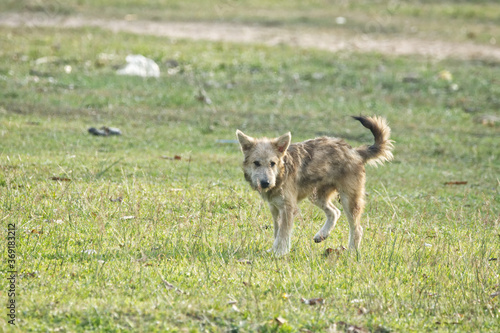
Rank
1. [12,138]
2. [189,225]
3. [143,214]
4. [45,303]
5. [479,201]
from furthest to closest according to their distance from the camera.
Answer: [12,138], [479,201], [143,214], [189,225], [45,303]

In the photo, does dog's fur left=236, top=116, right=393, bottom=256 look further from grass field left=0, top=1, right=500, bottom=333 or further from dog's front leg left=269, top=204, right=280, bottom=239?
grass field left=0, top=1, right=500, bottom=333

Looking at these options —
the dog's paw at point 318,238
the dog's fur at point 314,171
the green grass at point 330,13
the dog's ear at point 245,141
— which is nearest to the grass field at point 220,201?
the dog's paw at point 318,238

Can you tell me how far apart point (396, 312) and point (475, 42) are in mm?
24025

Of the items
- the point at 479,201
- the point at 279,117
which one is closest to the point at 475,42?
the point at 279,117

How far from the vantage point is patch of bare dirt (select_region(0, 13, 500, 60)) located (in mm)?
26859

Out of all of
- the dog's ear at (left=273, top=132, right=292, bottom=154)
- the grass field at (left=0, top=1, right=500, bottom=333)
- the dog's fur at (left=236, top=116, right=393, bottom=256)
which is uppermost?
the dog's ear at (left=273, top=132, right=292, bottom=154)

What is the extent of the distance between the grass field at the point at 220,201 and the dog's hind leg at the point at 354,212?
19cm

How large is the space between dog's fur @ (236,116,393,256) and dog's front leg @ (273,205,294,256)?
0.05 feet

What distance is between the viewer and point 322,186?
909cm

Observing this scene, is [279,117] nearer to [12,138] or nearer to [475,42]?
[12,138]

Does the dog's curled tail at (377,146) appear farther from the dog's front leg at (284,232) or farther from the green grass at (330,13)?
the green grass at (330,13)

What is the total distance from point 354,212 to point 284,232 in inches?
41.0

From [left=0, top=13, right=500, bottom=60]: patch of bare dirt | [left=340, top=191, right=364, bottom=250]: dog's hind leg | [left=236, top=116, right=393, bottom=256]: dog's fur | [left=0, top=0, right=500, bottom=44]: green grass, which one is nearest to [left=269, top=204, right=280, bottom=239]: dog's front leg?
[left=236, top=116, right=393, bottom=256]: dog's fur

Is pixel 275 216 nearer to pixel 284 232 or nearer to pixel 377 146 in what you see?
pixel 284 232
